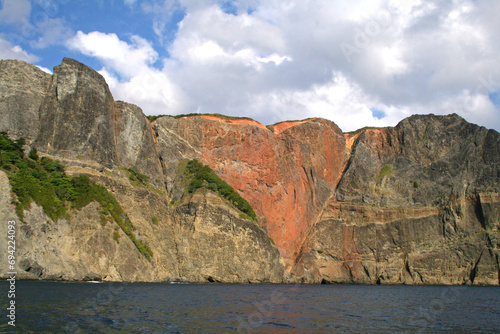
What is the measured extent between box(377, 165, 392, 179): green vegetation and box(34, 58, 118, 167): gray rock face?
157ft

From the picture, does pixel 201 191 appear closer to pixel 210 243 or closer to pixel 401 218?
pixel 210 243

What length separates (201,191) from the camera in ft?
195

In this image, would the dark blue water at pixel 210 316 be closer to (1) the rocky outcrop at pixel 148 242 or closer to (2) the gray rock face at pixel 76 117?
(1) the rocky outcrop at pixel 148 242

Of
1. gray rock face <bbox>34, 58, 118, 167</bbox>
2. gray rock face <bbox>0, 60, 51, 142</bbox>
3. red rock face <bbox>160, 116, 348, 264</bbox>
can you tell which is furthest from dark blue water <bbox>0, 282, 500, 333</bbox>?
red rock face <bbox>160, 116, 348, 264</bbox>

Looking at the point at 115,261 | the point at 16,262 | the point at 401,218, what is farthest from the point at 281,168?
the point at 16,262

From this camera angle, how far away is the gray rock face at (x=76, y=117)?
172ft

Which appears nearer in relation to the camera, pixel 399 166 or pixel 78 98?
pixel 78 98

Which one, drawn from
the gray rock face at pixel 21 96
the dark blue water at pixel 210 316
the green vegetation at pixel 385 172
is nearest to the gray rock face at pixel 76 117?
the gray rock face at pixel 21 96

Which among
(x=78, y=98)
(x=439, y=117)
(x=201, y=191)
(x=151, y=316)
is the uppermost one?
(x=439, y=117)

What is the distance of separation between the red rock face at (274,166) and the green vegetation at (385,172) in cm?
809

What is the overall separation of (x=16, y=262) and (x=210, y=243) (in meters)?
25.4

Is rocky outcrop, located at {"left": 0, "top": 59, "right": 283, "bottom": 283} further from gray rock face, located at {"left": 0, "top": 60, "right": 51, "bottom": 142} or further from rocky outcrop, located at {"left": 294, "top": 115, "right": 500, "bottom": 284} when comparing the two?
rocky outcrop, located at {"left": 294, "top": 115, "right": 500, "bottom": 284}

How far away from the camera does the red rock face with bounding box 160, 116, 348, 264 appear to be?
69.1 metres

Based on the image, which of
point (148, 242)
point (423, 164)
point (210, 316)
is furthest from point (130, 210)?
point (423, 164)
